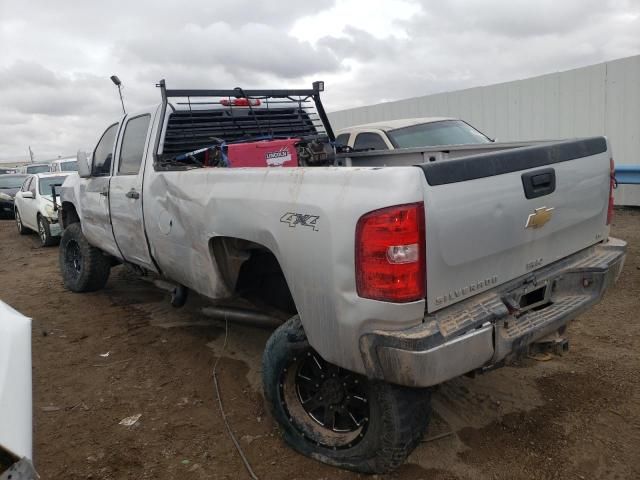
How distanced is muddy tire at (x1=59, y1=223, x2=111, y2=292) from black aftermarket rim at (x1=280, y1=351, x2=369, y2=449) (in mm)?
3953

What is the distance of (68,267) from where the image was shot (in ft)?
21.4

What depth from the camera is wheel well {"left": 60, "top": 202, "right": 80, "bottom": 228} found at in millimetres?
Result: 6453

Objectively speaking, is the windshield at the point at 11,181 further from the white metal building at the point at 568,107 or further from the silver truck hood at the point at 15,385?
the silver truck hood at the point at 15,385

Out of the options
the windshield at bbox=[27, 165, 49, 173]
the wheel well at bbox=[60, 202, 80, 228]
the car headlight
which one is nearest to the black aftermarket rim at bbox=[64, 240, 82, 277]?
the wheel well at bbox=[60, 202, 80, 228]


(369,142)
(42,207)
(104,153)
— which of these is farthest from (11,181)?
(104,153)

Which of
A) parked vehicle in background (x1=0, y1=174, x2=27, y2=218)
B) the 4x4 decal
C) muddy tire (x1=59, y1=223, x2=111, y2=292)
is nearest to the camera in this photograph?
the 4x4 decal

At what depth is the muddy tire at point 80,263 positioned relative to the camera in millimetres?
6027

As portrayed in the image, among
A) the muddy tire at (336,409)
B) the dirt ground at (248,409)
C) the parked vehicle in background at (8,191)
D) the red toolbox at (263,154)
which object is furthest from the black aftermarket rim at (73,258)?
the parked vehicle in background at (8,191)

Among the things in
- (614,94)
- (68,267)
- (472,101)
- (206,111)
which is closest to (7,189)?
(68,267)

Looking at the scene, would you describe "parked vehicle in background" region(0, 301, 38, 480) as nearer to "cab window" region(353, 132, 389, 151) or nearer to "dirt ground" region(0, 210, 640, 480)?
"dirt ground" region(0, 210, 640, 480)

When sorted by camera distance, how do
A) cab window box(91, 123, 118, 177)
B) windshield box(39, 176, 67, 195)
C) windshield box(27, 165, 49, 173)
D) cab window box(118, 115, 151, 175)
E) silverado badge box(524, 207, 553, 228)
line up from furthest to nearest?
windshield box(27, 165, 49, 173), windshield box(39, 176, 67, 195), cab window box(91, 123, 118, 177), cab window box(118, 115, 151, 175), silverado badge box(524, 207, 553, 228)

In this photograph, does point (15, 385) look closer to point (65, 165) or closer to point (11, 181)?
point (65, 165)

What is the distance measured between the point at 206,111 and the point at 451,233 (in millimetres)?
3010

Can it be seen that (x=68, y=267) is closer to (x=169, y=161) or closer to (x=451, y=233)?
(x=169, y=161)
